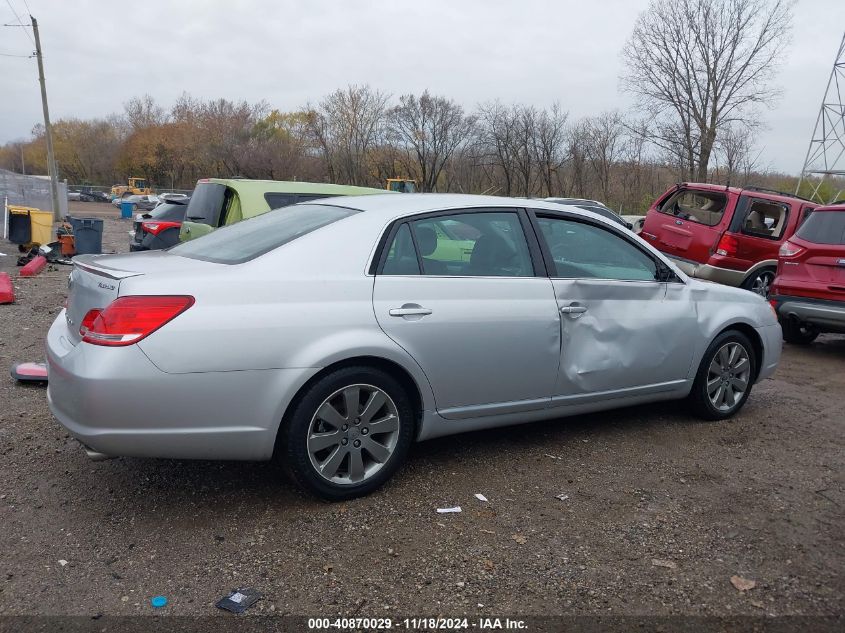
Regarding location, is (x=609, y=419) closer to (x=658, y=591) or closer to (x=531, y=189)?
(x=658, y=591)

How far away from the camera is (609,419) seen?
5.14 meters

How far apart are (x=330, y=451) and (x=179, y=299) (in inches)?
40.8

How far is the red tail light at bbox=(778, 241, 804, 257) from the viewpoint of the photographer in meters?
7.90

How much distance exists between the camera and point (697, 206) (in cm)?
1079

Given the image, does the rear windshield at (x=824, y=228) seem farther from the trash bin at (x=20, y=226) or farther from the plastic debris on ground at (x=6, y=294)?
the trash bin at (x=20, y=226)

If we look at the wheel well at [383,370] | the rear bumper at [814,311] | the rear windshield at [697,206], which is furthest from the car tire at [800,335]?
the wheel well at [383,370]

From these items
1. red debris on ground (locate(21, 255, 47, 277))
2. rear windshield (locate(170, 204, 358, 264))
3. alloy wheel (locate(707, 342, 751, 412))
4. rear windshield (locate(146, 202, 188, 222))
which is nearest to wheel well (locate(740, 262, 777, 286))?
alloy wheel (locate(707, 342, 751, 412))

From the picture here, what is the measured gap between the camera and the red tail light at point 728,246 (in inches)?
384

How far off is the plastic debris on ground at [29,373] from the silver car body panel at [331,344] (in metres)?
2.01

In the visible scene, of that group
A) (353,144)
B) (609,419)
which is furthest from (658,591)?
(353,144)

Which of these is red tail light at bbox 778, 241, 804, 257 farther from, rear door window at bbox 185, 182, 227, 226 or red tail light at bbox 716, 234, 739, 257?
rear door window at bbox 185, 182, 227, 226

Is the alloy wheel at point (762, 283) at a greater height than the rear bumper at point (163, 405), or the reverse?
the rear bumper at point (163, 405)

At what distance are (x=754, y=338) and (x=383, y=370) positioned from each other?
10.5ft

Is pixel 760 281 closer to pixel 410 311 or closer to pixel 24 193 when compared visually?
pixel 410 311
